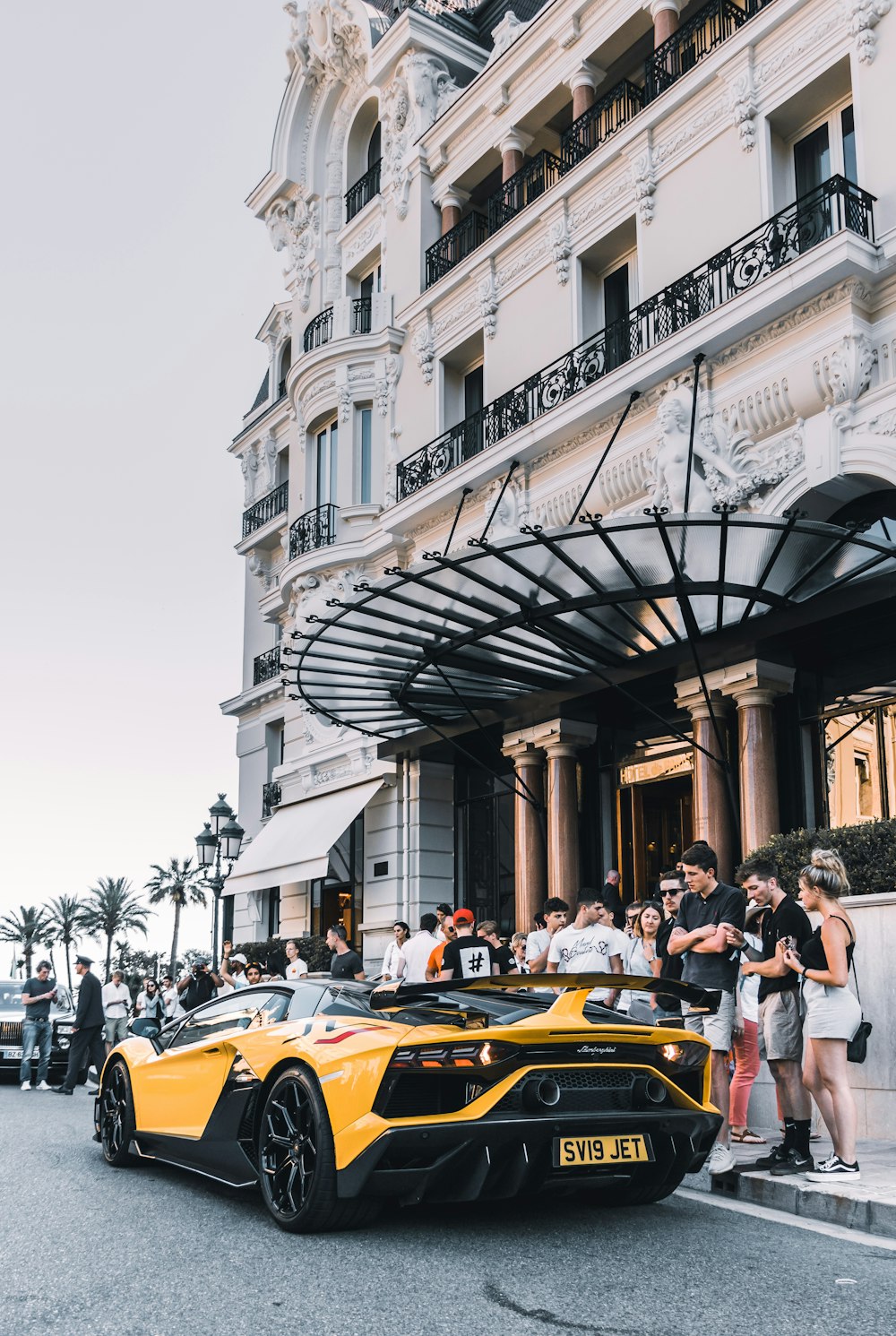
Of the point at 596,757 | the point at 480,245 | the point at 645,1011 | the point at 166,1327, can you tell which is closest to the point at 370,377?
the point at 480,245

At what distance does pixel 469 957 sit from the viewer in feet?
33.9

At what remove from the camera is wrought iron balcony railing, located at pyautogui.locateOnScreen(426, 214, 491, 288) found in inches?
822

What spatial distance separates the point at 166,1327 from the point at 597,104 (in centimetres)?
1755

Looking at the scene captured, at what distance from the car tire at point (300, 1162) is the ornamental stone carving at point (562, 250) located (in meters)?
14.5

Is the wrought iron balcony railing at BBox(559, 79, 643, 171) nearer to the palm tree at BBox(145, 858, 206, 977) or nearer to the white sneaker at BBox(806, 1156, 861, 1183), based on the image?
the white sneaker at BBox(806, 1156, 861, 1183)

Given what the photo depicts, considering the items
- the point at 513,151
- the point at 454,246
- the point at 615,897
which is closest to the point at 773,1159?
the point at 615,897

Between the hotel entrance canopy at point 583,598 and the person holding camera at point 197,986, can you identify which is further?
the person holding camera at point 197,986

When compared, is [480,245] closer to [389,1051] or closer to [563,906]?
[563,906]

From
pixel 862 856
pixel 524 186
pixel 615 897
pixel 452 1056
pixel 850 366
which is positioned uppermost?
pixel 524 186

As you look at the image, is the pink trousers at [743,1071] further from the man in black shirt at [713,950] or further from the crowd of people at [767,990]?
the man in black shirt at [713,950]

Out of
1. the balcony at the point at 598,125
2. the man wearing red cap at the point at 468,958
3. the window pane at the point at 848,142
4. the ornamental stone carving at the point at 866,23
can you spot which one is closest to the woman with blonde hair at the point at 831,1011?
the man wearing red cap at the point at 468,958

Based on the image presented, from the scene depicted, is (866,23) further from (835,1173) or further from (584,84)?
(835,1173)

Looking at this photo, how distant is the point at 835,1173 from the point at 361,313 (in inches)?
781

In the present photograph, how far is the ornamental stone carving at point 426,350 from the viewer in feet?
69.2
